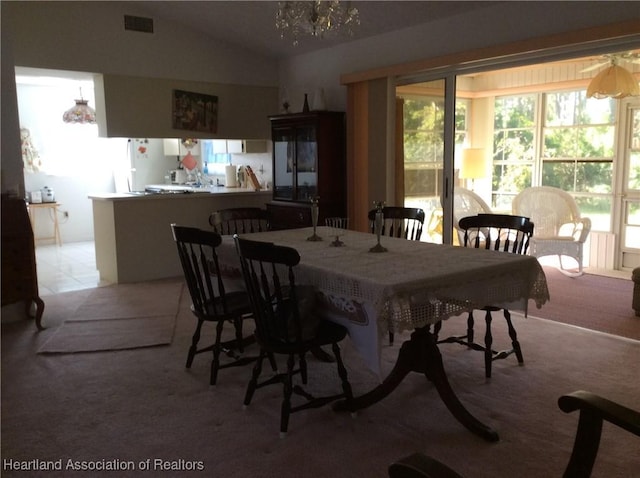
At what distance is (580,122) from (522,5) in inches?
122

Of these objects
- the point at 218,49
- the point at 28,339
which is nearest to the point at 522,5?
the point at 218,49

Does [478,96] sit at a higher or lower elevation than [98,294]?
higher

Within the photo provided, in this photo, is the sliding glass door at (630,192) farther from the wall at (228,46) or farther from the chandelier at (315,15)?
the chandelier at (315,15)

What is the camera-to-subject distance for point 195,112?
615cm

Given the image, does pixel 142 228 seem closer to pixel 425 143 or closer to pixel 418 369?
pixel 425 143

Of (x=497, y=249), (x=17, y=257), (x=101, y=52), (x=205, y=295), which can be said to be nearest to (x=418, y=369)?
(x=497, y=249)

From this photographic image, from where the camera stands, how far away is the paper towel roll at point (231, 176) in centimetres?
702

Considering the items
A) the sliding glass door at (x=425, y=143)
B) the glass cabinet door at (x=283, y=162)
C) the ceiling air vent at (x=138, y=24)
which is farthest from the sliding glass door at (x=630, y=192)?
the ceiling air vent at (x=138, y=24)

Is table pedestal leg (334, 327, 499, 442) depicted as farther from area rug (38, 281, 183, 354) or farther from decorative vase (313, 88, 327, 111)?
decorative vase (313, 88, 327, 111)

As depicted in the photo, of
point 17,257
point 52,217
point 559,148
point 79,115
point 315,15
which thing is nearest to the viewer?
point 315,15

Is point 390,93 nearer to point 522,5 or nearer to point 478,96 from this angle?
point 522,5

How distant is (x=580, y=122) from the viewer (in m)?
6.64

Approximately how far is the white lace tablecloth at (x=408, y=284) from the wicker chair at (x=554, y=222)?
3322 mm

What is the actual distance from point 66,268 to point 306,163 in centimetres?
315
